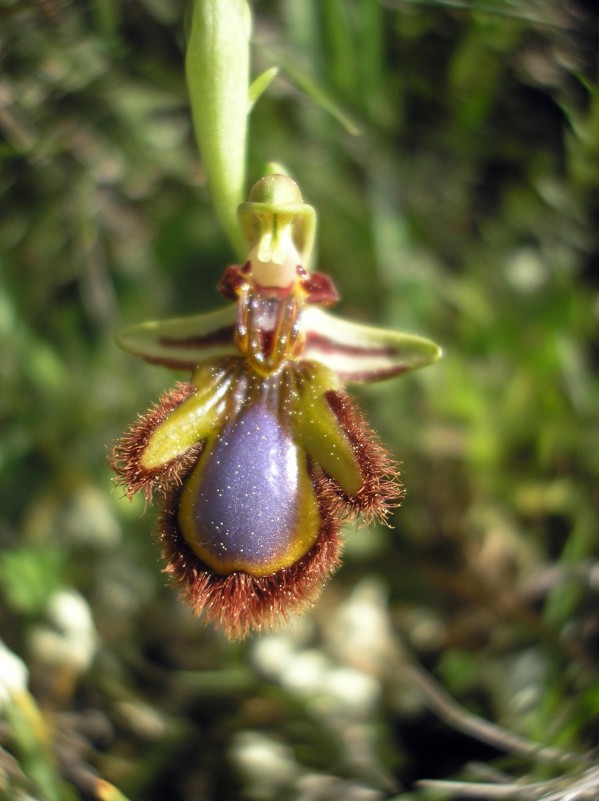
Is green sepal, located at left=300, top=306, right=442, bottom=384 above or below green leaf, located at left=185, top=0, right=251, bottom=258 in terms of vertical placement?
below

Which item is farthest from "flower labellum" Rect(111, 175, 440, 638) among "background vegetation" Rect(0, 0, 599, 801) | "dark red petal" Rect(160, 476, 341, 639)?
"background vegetation" Rect(0, 0, 599, 801)

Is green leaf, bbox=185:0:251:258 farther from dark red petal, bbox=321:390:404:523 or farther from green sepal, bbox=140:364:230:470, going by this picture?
dark red petal, bbox=321:390:404:523

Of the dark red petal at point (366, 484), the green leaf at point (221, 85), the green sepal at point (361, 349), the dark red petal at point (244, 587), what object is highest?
the green leaf at point (221, 85)

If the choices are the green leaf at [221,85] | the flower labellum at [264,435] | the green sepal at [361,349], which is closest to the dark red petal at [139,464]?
the flower labellum at [264,435]

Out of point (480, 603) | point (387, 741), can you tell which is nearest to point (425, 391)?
point (480, 603)

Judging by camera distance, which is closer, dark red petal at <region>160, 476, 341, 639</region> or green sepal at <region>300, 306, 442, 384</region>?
dark red petal at <region>160, 476, 341, 639</region>

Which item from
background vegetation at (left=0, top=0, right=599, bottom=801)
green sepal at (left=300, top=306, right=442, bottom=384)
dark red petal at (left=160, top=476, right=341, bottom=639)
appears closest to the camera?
dark red petal at (left=160, top=476, right=341, bottom=639)

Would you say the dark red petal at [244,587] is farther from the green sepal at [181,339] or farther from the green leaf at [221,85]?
the green leaf at [221,85]

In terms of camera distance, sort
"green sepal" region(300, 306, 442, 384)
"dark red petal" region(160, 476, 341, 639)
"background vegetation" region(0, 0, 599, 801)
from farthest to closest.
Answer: "background vegetation" region(0, 0, 599, 801), "green sepal" region(300, 306, 442, 384), "dark red petal" region(160, 476, 341, 639)

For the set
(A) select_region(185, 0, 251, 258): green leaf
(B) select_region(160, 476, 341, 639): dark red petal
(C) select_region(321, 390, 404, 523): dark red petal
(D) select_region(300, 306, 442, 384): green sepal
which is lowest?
(B) select_region(160, 476, 341, 639): dark red petal
